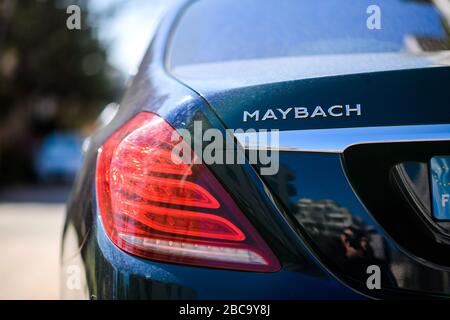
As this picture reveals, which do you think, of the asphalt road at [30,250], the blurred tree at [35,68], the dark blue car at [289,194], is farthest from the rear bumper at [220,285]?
the blurred tree at [35,68]

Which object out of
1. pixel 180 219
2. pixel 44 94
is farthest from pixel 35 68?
pixel 180 219

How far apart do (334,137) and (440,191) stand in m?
0.30

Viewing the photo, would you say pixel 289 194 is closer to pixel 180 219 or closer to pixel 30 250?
pixel 180 219

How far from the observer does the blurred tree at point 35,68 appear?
17.0m

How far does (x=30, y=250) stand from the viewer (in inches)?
204

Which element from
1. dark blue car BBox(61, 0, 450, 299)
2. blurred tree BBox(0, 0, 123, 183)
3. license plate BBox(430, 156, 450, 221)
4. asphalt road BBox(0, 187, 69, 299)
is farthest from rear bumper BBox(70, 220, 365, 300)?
blurred tree BBox(0, 0, 123, 183)

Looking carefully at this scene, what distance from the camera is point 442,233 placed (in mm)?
1237

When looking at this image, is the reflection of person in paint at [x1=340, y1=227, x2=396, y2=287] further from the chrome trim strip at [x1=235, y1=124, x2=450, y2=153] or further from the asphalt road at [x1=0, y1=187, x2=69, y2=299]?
the asphalt road at [x1=0, y1=187, x2=69, y2=299]

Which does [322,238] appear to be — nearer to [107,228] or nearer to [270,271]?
[270,271]

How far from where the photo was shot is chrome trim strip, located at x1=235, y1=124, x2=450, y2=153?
3.93 feet

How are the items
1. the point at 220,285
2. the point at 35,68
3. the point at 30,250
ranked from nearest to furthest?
→ 1. the point at 220,285
2. the point at 30,250
3. the point at 35,68

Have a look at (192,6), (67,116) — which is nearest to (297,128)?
(192,6)

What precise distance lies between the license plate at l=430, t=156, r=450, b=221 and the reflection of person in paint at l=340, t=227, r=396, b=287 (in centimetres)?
19

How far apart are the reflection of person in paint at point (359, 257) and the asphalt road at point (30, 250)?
2.80m
